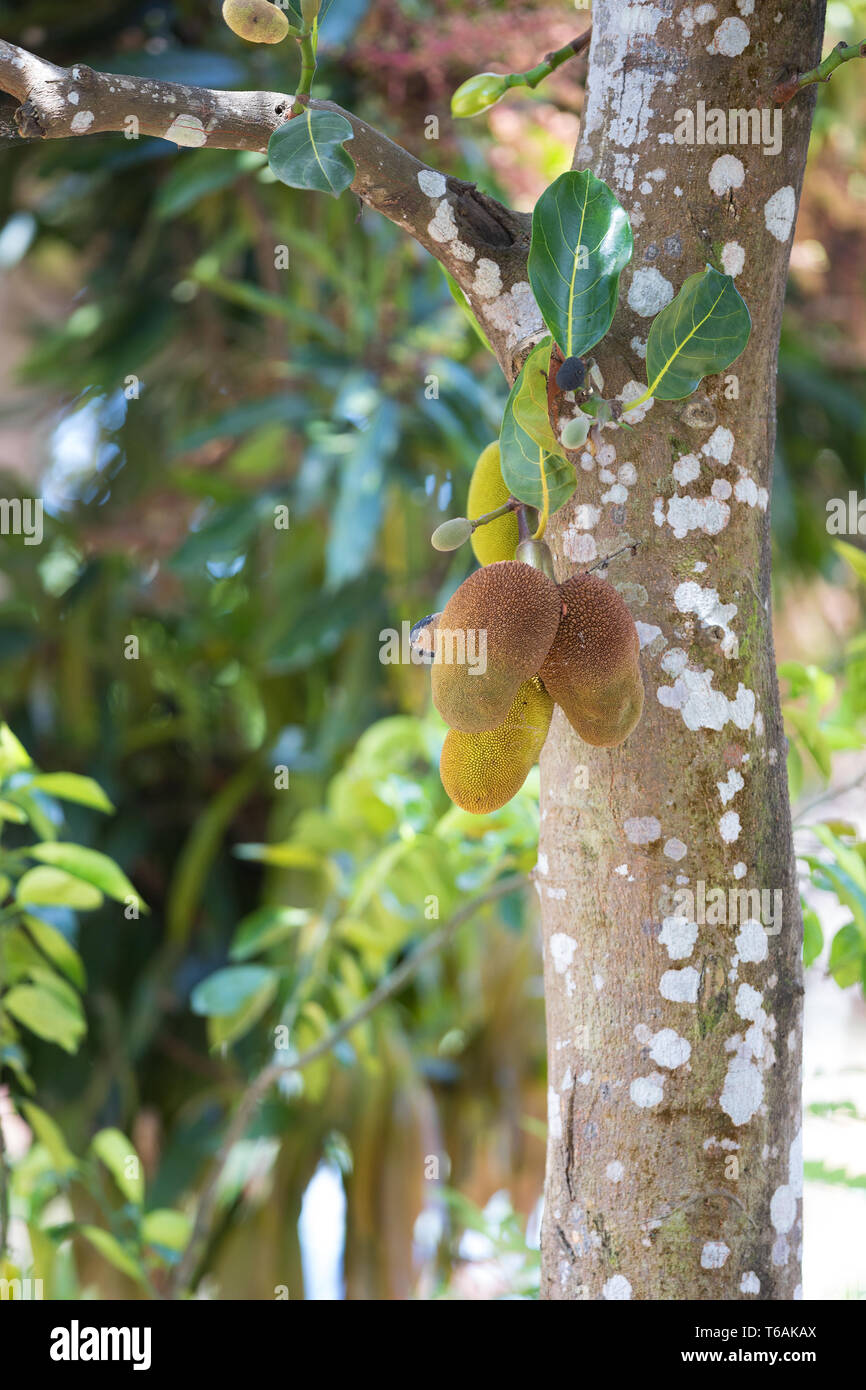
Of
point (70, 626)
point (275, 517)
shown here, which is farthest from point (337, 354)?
point (70, 626)

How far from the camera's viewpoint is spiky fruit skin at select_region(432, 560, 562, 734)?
15.2 inches

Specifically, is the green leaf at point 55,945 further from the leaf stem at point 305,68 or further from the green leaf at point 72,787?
the leaf stem at point 305,68

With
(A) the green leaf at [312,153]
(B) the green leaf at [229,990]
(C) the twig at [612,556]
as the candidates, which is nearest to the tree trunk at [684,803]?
(C) the twig at [612,556]

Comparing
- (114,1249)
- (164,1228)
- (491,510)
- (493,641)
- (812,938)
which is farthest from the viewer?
(164,1228)

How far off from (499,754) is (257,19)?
26 centimetres

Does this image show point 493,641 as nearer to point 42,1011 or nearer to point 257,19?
point 257,19

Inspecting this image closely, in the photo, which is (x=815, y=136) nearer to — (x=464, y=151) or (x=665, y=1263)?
(x=464, y=151)

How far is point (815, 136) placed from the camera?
1637 mm

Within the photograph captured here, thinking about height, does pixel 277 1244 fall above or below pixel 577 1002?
below

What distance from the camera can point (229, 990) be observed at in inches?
35.6

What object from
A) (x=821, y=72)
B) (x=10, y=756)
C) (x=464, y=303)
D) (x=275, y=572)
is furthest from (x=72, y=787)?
(x=275, y=572)

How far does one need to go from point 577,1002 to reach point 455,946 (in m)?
1.03

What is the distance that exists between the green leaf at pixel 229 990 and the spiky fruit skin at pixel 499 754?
525 millimetres
